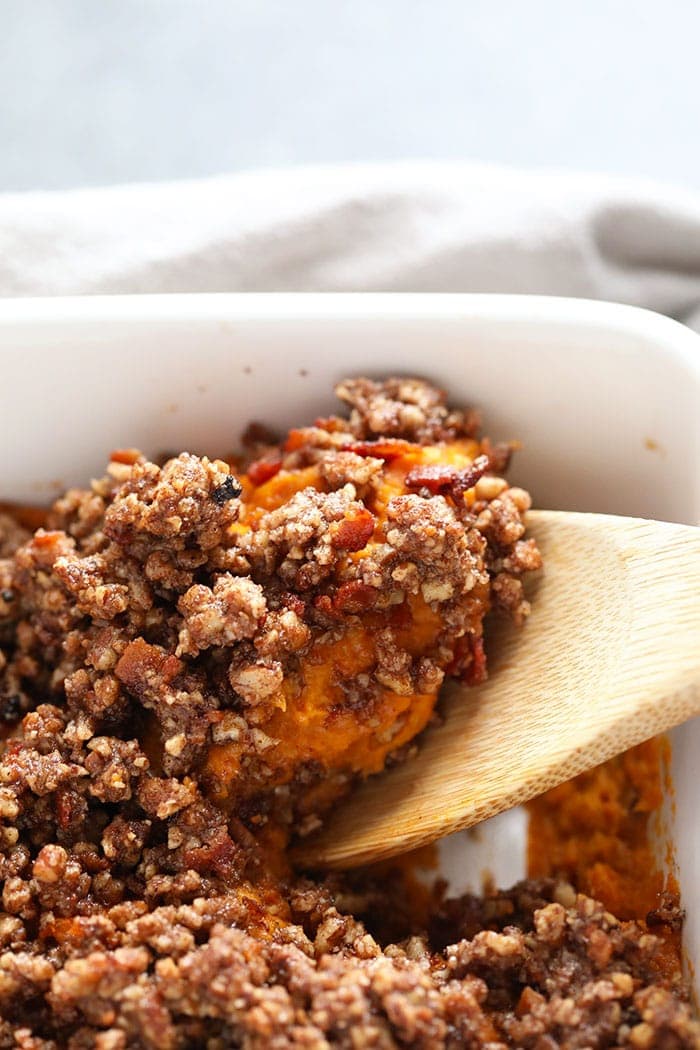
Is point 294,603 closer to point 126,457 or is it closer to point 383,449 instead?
point 383,449

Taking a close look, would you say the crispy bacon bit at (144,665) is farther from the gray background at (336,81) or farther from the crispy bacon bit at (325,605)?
the gray background at (336,81)

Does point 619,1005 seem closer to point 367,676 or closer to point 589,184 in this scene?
point 367,676

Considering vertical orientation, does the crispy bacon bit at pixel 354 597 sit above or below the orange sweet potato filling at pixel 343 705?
above

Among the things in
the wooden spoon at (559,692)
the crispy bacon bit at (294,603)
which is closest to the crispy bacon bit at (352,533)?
the crispy bacon bit at (294,603)

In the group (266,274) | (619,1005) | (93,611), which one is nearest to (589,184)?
(266,274)

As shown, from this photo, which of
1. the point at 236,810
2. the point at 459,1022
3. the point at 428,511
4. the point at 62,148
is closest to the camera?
the point at 459,1022

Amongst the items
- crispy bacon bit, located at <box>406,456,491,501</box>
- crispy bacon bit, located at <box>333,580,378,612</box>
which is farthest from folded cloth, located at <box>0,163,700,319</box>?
crispy bacon bit, located at <box>333,580,378,612</box>
